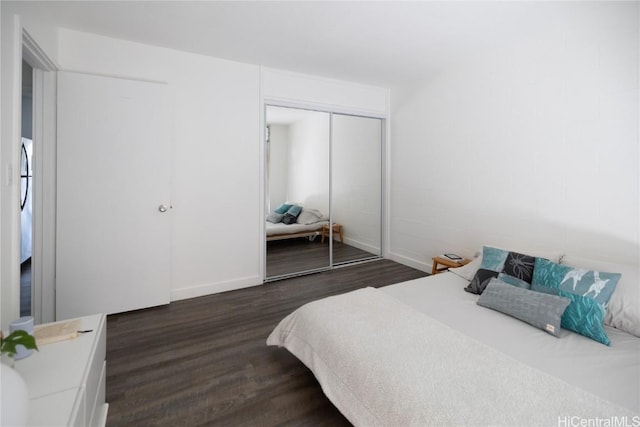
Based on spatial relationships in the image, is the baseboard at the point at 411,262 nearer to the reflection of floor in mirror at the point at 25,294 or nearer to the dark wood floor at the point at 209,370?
the dark wood floor at the point at 209,370

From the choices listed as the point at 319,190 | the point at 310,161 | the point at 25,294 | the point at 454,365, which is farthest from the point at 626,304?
the point at 25,294

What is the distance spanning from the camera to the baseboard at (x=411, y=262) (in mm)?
4043

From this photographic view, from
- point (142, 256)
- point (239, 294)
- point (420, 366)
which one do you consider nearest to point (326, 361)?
point (420, 366)

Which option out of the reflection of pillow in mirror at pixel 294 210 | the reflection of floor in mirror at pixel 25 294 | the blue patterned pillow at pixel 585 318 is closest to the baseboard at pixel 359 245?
the reflection of pillow in mirror at pixel 294 210

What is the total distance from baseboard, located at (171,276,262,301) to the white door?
187 millimetres

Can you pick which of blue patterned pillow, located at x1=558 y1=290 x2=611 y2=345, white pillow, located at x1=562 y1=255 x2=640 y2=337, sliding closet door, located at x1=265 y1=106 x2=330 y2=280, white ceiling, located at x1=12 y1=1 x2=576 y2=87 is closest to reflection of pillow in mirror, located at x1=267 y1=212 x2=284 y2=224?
sliding closet door, located at x1=265 y1=106 x2=330 y2=280

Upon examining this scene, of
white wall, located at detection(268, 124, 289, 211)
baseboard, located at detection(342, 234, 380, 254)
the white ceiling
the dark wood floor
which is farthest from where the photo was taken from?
baseboard, located at detection(342, 234, 380, 254)

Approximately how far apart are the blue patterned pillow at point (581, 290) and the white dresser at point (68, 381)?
2.42m

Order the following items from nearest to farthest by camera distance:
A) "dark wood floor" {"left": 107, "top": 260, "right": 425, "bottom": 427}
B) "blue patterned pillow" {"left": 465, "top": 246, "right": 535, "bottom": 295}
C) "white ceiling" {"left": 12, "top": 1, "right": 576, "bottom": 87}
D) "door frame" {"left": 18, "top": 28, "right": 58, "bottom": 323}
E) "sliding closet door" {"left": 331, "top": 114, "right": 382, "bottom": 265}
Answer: "dark wood floor" {"left": 107, "top": 260, "right": 425, "bottom": 427}, "blue patterned pillow" {"left": 465, "top": 246, "right": 535, "bottom": 295}, "white ceiling" {"left": 12, "top": 1, "right": 576, "bottom": 87}, "door frame" {"left": 18, "top": 28, "right": 58, "bottom": 323}, "sliding closet door" {"left": 331, "top": 114, "right": 382, "bottom": 265}

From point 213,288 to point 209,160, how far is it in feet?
4.63

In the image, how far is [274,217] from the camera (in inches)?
152

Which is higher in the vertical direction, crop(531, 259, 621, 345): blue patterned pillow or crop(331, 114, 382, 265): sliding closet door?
crop(331, 114, 382, 265): sliding closet door

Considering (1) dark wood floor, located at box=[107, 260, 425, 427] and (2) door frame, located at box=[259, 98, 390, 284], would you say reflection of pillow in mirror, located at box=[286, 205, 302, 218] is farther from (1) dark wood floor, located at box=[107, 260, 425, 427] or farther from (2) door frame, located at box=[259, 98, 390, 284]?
(1) dark wood floor, located at box=[107, 260, 425, 427]

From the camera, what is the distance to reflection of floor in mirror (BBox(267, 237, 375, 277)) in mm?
3895
